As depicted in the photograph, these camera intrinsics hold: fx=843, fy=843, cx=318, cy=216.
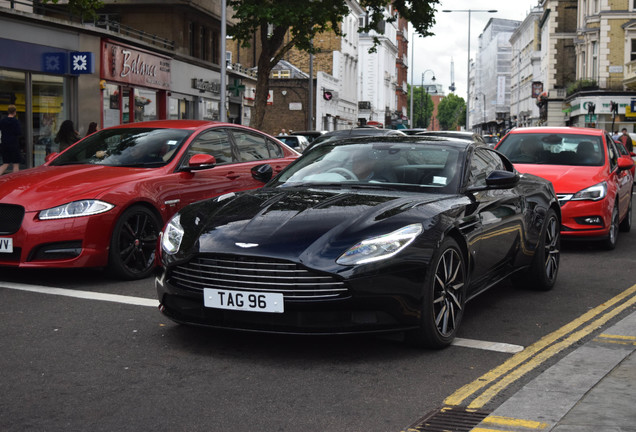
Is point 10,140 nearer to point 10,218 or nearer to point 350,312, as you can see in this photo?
point 10,218

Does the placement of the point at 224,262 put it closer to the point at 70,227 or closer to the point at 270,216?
the point at 270,216

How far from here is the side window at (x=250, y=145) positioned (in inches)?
381

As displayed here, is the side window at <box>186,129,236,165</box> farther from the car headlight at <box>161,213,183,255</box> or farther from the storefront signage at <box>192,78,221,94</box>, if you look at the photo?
the storefront signage at <box>192,78,221,94</box>

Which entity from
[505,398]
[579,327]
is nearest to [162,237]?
[505,398]

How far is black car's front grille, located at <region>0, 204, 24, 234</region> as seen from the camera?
720cm

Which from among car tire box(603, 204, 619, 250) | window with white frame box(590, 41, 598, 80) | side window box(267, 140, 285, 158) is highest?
window with white frame box(590, 41, 598, 80)

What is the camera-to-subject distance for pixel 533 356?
514 centimetres

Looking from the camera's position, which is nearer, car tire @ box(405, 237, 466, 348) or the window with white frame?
car tire @ box(405, 237, 466, 348)

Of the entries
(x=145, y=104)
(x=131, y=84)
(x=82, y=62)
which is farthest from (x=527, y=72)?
(x=82, y=62)

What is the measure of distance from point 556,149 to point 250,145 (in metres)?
4.25

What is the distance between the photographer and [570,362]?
4906 millimetres

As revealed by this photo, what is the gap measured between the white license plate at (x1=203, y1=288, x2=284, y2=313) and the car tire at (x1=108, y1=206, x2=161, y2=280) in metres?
2.82

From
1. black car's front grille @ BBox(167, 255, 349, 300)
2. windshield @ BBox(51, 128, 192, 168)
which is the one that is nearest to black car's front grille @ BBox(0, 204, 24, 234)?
windshield @ BBox(51, 128, 192, 168)

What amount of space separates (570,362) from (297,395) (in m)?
1.70
